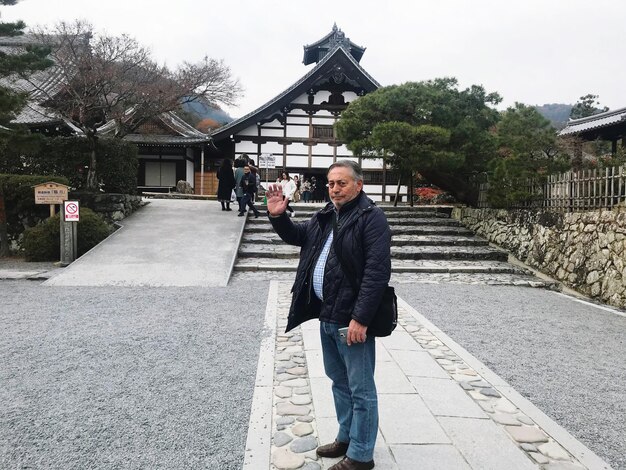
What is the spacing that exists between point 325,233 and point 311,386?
156cm

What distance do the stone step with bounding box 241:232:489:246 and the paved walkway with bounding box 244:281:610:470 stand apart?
6429mm

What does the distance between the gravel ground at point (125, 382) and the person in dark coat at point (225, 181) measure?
23.6 feet

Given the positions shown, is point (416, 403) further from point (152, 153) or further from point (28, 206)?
point (152, 153)

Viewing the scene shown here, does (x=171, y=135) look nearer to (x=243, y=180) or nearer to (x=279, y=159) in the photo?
(x=279, y=159)

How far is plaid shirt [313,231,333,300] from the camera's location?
2357 mm

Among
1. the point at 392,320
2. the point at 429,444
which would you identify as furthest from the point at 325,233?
the point at 429,444

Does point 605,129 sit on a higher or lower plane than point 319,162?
Result: higher

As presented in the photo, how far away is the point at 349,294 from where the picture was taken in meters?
2.22

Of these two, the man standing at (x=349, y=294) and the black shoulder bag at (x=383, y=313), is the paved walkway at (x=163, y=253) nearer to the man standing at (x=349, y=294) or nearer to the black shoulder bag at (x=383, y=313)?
the man standing at (x=349, y=294)

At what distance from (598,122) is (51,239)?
17549 millimetres

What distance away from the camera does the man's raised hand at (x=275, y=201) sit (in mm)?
Answer: 2502

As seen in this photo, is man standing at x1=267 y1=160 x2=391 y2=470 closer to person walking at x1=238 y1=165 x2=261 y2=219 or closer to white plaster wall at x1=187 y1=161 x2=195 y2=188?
person walking at x1=238 y1=165 x2=261 y2=219

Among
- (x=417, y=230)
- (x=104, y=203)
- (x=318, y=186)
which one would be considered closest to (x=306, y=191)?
(x=318, y=186)

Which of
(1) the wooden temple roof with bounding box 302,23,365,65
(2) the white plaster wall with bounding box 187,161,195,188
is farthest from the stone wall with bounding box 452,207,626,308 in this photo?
(1) the wooden temple roof with bounding box 302,23,365,65
